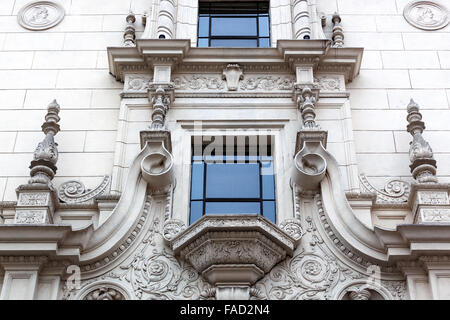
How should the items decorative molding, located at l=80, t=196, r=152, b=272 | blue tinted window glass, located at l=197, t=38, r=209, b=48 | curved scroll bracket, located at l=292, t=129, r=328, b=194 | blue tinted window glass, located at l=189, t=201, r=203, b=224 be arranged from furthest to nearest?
blue tinted window glass, located at l=197, t=38, r=209, b=48 < blue tinted window glass, located at l=189, t=201, r=203, b=224 < curved scroll bracket, located at l=292, t=129, r=328, b=194 < decorative molding, located at l=80, t=196, r=152, b=272

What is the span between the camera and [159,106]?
40.9 feet

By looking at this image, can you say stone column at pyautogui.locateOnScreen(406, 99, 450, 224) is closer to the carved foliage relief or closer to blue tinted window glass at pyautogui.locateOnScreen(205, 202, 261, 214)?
the carved foliage relief

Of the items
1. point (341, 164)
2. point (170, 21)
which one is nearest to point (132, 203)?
point (341, 164)

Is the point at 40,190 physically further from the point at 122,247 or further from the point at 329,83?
the point at 329,83

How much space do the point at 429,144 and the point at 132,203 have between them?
5304 millimetres

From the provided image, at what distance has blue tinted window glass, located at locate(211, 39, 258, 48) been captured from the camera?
14.3 metres

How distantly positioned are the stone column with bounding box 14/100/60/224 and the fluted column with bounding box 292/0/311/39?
516 cm

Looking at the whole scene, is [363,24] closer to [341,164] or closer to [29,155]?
[341,164]

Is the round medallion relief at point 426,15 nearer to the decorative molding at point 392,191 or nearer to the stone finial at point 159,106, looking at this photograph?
the decorative molding at point 392,191

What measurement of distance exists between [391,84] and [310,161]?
3078 millimetres

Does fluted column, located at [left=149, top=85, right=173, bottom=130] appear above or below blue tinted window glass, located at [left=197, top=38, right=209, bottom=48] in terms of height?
below

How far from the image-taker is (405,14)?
1473cm

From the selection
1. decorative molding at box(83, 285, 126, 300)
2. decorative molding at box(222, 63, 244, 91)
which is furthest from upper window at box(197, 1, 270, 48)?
decorative molding at box(83, 285, 126, 300)

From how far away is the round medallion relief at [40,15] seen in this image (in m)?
14.6
